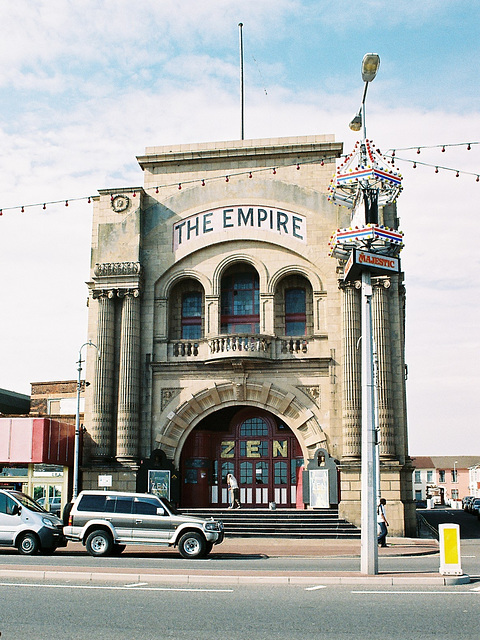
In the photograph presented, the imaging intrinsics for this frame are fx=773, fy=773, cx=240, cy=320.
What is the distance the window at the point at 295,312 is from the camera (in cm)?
3348

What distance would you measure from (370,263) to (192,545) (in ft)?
29.5

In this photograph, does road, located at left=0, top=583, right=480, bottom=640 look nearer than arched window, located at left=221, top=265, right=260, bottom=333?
Yes

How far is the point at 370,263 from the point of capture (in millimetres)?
17219

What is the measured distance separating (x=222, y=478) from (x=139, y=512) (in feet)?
43.8

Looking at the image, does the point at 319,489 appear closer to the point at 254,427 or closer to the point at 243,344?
the point at 254,427

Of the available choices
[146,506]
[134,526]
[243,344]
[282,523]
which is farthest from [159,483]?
[134,526]

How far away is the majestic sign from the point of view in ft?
109

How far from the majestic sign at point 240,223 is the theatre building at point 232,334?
56 mm

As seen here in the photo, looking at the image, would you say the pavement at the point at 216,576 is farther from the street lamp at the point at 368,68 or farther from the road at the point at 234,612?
the street lamp at the point at 368,68

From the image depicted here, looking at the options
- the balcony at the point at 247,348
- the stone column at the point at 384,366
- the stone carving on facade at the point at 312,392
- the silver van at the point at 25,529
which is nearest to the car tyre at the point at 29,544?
the silver van at the point at 25,529

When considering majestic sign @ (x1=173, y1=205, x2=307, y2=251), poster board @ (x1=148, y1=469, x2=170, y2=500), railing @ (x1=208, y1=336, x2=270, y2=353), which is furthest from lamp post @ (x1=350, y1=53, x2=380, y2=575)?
poster board @ (x1=148, y1=469, x2=170, y2=500)

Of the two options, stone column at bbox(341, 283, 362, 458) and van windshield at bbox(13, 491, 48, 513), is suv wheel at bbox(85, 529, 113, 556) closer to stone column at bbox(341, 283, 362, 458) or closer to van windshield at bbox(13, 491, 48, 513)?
van windshield at bbox(13, 491, 48, 513)

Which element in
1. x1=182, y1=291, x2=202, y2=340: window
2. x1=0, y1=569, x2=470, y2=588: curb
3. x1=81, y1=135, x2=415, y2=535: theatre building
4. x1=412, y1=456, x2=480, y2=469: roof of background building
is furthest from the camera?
x1=412, y1=456, x2=480, y2=469: roof of background building

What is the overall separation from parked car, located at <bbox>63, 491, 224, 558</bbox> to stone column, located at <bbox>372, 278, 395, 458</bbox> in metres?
10.8
